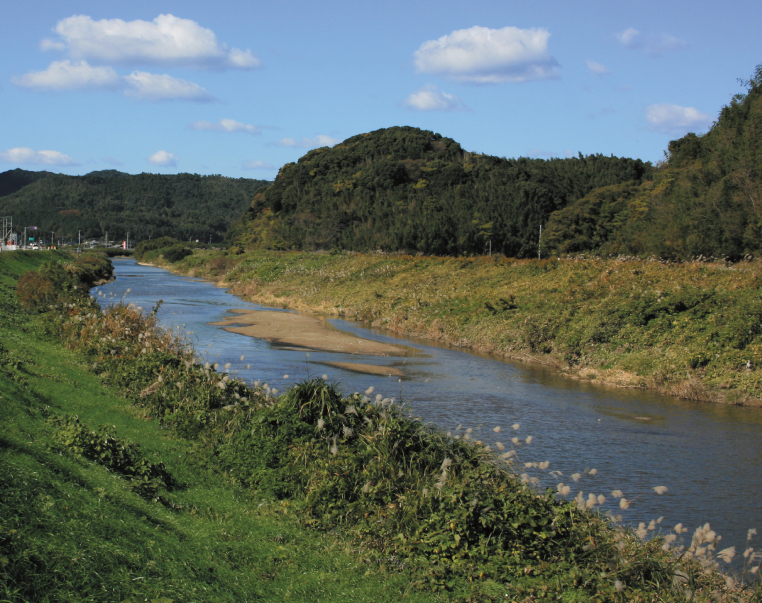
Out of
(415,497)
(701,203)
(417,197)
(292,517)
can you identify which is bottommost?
(292,517)

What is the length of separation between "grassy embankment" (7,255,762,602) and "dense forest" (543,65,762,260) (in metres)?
35.4

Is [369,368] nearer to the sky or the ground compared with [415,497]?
nearer to the ground

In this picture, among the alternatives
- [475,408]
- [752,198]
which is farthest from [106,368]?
[752,198]

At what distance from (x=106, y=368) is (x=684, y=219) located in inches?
1576

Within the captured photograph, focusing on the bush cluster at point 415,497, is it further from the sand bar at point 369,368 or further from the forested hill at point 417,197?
the forested hill at point 417,197

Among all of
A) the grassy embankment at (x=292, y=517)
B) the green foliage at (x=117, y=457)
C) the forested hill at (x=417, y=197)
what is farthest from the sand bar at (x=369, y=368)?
the forested hill at (x=417, y=197)

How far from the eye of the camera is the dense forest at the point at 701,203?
40781 mm

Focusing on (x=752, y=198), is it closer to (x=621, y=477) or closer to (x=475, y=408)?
(x=475, y=408)

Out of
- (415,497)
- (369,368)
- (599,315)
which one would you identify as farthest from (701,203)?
(415,497)

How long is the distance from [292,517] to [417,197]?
9406 centimetres

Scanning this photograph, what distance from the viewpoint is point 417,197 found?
330 feet

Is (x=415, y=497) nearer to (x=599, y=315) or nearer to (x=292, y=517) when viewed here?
(x=292, y=517)

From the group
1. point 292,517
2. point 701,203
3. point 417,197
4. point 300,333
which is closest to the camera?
point 292,517

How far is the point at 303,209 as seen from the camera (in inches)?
4232
